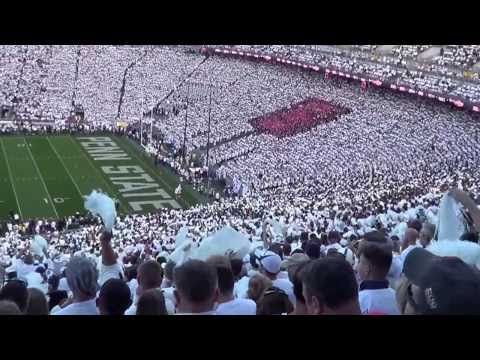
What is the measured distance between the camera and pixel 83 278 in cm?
349

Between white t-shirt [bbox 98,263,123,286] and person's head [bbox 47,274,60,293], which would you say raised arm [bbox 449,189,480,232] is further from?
person's head [bbox 47,274,60,293]

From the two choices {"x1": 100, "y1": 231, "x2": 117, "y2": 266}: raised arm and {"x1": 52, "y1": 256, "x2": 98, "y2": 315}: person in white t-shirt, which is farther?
{"x1": 100, "y1": 231, "x2": 117, "y2": 266}: raised arm

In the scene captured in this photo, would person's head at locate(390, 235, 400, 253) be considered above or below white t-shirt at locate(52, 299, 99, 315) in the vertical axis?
above

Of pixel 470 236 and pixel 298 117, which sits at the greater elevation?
pixel 298 117

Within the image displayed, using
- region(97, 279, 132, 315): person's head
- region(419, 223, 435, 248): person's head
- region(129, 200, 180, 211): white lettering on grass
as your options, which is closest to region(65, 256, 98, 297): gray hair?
region(97, 279, 132, 315): person's head

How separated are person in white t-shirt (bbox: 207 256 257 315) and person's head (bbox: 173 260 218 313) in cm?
60

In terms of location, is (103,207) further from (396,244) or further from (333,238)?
(333,238)

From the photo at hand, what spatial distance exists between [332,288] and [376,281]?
3.73 feet

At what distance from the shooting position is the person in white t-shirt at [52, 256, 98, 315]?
3496 mm

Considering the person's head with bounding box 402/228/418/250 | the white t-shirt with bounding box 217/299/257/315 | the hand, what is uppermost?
the hand

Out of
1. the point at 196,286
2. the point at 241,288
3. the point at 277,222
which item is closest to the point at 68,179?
the point at 277,222

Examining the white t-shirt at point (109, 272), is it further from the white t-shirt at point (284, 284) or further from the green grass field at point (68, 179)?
the green grass field at point (68, 179)
